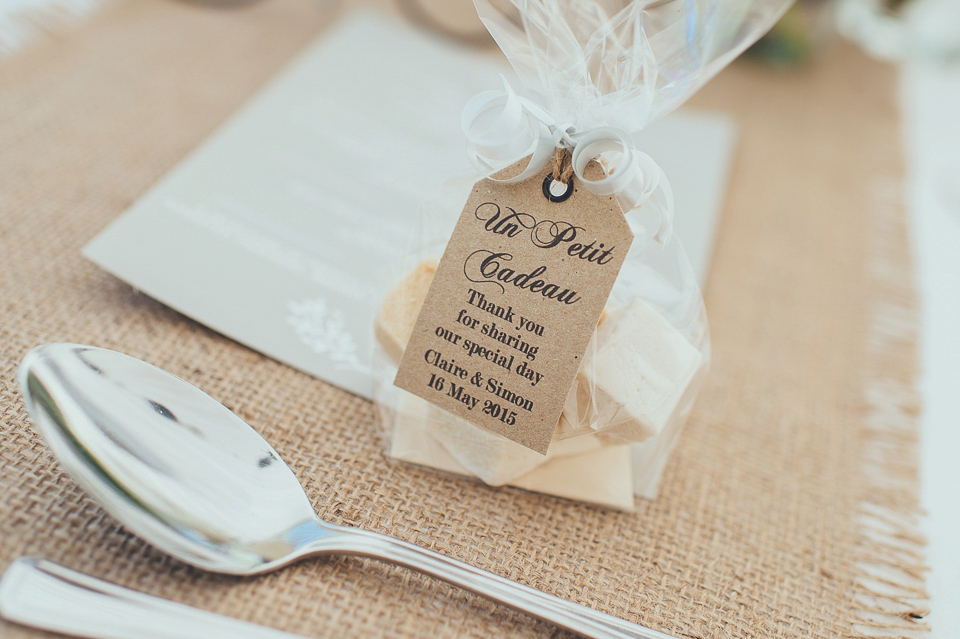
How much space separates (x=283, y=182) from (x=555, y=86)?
0.29 meters

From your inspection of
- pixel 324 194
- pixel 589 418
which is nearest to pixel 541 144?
pixel 589 418

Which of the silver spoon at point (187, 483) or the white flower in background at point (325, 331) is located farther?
the white flower in background at point (325, 331)

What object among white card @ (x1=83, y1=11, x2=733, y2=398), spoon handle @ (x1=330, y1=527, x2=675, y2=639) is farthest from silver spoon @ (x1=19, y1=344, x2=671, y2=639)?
white card @ (x1=83, y1=11, x2=733, y2=398)

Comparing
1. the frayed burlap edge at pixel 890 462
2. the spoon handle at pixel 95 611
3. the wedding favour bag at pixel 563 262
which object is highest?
the wedding favour bag at pixel 563 262

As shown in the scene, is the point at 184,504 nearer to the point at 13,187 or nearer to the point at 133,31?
the point at 13,187

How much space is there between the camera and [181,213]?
1.68 feet

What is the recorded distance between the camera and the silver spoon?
0.32 meters

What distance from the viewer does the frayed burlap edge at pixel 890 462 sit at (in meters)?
0.40

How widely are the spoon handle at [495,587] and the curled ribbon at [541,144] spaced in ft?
0.63

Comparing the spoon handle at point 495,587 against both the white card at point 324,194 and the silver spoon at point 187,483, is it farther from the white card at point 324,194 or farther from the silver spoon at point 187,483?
the white card at point 324,194

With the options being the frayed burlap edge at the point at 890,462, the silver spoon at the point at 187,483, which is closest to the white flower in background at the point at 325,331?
the silver spoon at the point at 187,483

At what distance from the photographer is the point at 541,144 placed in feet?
1.11

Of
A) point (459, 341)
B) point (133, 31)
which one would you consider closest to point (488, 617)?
point (459, 341)

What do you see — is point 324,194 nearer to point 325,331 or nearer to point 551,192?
point 325,331
